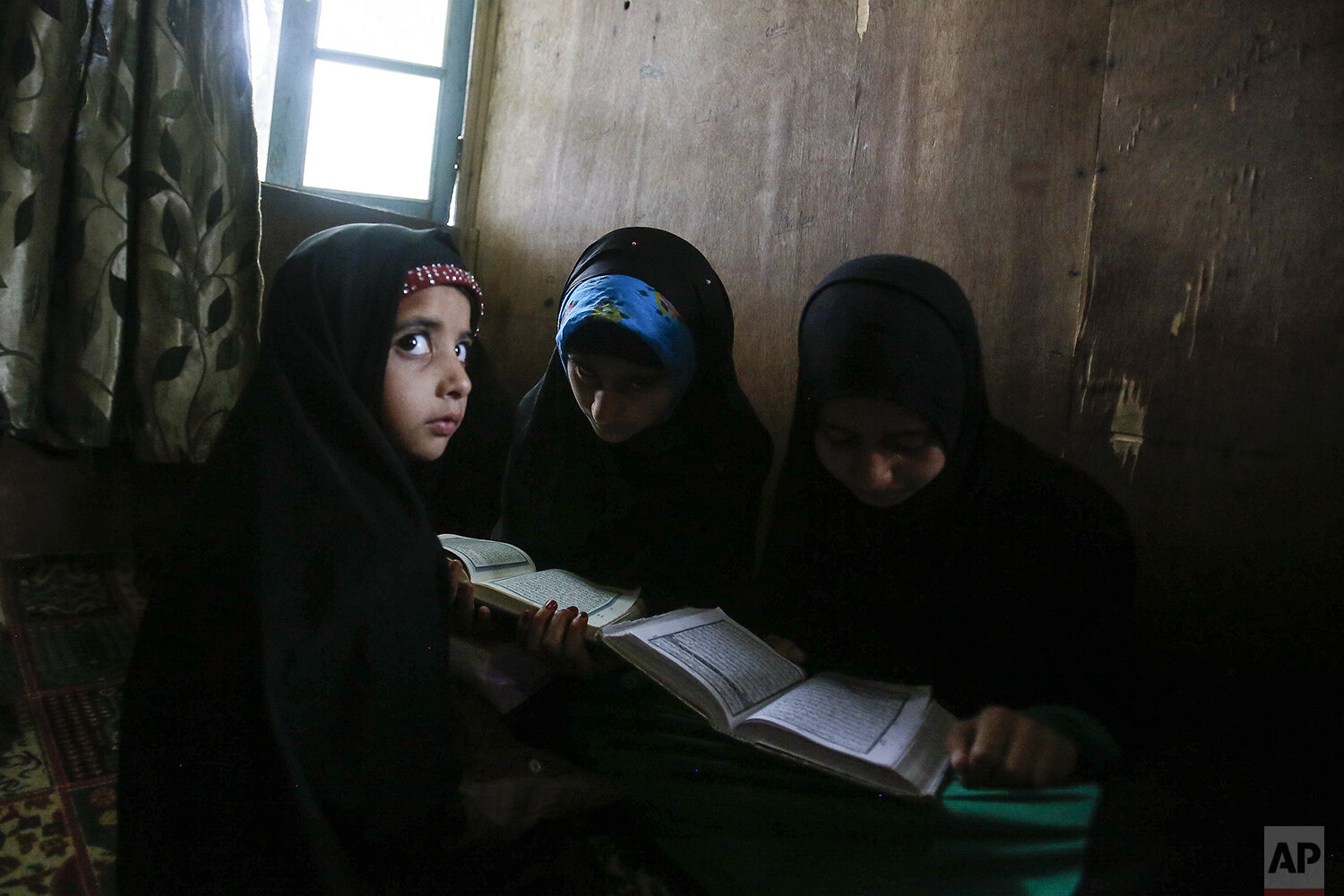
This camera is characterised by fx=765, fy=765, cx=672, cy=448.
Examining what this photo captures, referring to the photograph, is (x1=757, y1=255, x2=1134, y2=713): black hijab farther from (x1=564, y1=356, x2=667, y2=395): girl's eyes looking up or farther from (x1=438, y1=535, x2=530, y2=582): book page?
(x1=438, y1=535, x2=530, y2=582): book page

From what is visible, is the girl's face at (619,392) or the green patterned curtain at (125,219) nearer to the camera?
the girl's face at (619,392)

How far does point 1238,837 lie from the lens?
0.70 m

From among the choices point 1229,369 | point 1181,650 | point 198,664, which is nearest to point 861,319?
point 1229,369

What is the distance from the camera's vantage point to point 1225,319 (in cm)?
89

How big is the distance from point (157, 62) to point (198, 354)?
60cm

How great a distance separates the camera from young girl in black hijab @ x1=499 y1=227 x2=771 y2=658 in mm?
1157

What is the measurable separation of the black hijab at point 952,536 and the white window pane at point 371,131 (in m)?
1.71

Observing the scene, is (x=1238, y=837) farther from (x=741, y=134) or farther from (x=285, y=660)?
(x=741, y=134)

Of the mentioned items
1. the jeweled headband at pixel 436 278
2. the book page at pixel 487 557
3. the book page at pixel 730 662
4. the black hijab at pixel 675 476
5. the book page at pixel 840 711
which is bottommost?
the book page at pixel 840 711

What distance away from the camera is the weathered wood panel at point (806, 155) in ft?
3.41

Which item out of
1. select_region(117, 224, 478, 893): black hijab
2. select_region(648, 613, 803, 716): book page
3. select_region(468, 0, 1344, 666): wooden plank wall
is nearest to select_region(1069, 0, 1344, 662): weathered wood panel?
select_region(468, 0, 1344, 666): wooden plank wall

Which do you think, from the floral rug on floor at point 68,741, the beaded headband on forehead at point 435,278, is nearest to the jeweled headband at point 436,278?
the beaded headband on forehead at point 435,278

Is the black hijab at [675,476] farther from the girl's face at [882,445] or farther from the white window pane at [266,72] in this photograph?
the white window pane at [266,72]

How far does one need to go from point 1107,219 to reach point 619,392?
0.70m
